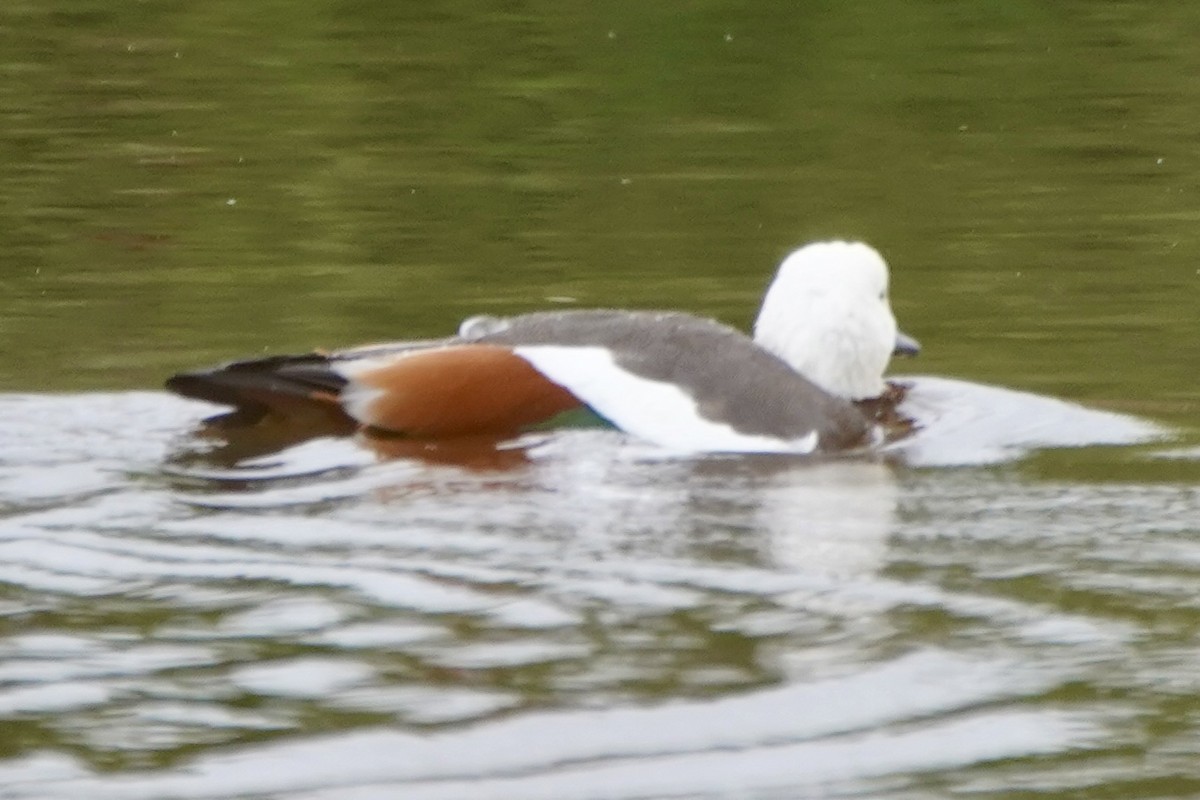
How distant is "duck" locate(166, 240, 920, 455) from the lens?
24.6ft

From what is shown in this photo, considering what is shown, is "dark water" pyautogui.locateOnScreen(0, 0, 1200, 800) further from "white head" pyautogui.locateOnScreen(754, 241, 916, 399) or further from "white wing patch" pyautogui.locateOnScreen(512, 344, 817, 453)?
"white head" pyautogui.locateOnScreen(754, 241, 916, 399)

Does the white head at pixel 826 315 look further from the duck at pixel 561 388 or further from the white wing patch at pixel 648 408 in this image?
the white wing patch at pixel 648 408

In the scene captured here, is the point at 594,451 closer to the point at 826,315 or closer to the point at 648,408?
the point at 648,408

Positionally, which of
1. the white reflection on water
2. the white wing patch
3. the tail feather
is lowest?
the white reflection on water

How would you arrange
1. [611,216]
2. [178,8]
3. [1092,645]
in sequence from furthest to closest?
[178,8] < [611,216] < [1092,645]

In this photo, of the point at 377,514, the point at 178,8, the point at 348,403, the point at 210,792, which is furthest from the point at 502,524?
the point at 178,8

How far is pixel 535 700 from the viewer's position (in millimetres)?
5074

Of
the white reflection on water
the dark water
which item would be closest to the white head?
the dark water

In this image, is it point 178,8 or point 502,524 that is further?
point 178,8

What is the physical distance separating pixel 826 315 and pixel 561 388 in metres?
0.97

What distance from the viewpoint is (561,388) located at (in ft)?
24.8

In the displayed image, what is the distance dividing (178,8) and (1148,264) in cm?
802

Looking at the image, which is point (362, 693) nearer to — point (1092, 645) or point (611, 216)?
point (1092, 645)

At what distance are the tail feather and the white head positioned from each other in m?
1.40
